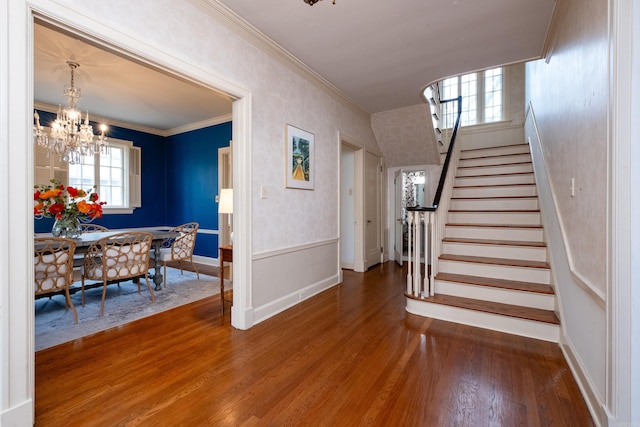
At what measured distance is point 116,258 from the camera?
3186mm

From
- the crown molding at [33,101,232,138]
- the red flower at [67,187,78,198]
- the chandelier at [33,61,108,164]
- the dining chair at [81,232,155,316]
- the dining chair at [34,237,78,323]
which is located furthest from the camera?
the crown molding at [33,101,232,138]

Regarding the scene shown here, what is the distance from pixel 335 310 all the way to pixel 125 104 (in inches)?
180

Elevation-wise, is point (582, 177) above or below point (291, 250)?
above

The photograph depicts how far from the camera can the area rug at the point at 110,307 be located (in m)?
2.65

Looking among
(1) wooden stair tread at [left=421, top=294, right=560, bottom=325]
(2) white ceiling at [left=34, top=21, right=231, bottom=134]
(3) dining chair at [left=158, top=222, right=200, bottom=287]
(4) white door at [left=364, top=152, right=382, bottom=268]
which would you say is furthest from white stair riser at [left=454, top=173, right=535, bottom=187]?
(3) dining chair at [left=158, top=222, right=200, bottom=287]

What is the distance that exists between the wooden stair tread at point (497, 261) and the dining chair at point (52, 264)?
12.8 feet

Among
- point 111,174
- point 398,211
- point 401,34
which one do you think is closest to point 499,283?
point 401,34

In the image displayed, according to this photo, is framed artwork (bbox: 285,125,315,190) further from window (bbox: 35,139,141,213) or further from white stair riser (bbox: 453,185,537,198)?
window (bbox: 35,139,141,213)

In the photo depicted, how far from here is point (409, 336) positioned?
2578 mm

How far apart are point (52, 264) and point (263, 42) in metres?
2.88

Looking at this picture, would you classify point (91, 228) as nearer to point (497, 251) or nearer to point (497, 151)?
point (497, 251)

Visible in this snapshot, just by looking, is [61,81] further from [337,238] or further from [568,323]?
[568,323]

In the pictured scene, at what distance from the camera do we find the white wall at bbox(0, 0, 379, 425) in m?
1.37

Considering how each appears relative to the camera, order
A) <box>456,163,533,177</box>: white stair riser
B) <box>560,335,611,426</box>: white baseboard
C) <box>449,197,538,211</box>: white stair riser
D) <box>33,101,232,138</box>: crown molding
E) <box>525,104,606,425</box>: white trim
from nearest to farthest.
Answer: <box>560,335,611,426</box>: white baseboard < <box>525,104,606,425</box>: white trim < <box>449,197,538,211</box>: white stair riser < <box>456,163,533,177</box>: white stair riser < <box>33,101,232,138</box>: crown molding
